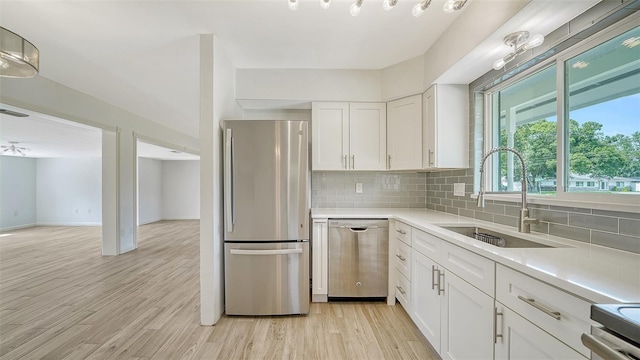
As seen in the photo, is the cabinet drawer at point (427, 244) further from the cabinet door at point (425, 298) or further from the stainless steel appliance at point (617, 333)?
the stainless steel appliance at point (617, 333)

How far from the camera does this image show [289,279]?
2162 mm

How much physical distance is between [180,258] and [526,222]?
455 cm

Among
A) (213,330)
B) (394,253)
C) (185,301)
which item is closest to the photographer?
(213,330)

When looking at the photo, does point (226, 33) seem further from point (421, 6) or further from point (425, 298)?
point (425, 298)

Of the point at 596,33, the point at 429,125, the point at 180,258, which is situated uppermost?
the point at 596,33

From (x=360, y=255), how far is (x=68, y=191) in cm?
1018

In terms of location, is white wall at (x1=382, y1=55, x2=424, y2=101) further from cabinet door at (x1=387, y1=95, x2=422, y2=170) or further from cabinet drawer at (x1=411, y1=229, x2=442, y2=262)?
cabinet drawer at (x1=411, y1=229, x2=442, y2=262)

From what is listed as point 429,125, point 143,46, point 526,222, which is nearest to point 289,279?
point 526,222

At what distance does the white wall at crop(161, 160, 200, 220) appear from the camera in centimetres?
845

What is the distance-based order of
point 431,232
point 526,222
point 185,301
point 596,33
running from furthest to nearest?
point 185,301, point 431,232, point 526,222, point 596,33

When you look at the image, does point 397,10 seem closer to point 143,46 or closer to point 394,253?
point 394,253

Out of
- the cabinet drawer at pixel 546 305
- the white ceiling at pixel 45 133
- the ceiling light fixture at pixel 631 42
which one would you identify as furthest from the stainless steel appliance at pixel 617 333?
the white ceiling at pixel 45 133

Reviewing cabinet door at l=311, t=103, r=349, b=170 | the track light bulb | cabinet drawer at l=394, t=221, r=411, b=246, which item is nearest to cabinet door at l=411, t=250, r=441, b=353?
cabinet drawer at l=394, t=221, r=411, b=246

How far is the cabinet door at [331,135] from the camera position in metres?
2.68
